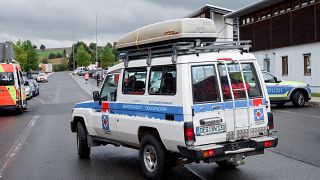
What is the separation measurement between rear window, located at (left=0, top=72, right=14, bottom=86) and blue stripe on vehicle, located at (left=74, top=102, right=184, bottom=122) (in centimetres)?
1500

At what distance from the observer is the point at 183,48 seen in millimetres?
7543

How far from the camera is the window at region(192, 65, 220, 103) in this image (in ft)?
24.1

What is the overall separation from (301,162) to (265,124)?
6.29ft

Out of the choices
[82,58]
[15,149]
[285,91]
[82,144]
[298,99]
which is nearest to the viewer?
[82,144]

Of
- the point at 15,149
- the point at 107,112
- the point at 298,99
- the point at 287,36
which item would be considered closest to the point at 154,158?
the point at 107,112

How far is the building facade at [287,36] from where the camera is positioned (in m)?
30.4

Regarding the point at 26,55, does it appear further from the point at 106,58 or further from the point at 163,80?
the point at 163,80

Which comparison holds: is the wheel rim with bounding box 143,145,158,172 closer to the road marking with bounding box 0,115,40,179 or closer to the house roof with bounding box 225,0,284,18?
the road marking with bounding box 0,115,40,179

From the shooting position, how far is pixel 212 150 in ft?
23.1

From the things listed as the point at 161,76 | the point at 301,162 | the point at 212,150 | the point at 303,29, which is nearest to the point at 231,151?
the point at 212,150

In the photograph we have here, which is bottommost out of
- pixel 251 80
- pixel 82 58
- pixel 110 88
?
pixel 110 88

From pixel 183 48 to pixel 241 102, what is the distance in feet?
4.09

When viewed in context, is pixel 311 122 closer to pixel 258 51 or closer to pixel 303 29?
pixel 303 29

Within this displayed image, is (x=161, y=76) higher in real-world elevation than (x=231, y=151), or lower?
higher
